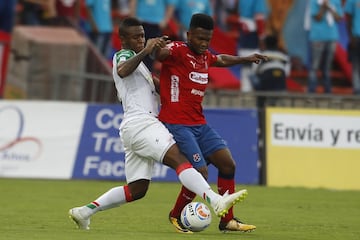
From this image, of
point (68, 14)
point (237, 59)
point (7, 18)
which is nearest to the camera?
point (237, 59)

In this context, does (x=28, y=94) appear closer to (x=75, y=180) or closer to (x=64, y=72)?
(x=64, y=72)

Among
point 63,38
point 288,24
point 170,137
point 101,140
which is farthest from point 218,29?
point 170,137

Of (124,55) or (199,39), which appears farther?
(199,39)

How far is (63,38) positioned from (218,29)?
4.16 m

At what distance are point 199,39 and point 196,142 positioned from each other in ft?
3.56

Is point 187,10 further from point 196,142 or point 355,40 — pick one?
point 196,142

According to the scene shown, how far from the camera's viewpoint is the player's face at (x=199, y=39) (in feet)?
42.3

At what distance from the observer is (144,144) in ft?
41.7

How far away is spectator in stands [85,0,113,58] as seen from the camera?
2448 cm

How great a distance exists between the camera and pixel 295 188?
67.7 ft

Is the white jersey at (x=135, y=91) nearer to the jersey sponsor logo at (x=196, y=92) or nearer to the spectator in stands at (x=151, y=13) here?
the jersey sponsor logo at (x=196, y=92)

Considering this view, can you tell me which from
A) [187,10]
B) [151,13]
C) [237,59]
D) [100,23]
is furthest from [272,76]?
[237,59]

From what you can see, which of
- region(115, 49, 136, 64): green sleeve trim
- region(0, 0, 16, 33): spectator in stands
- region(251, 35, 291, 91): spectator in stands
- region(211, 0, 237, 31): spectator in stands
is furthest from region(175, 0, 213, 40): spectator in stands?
region(115, 49, 136, 64): green sleeve trim

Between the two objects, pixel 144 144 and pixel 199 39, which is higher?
pixel 199 39
